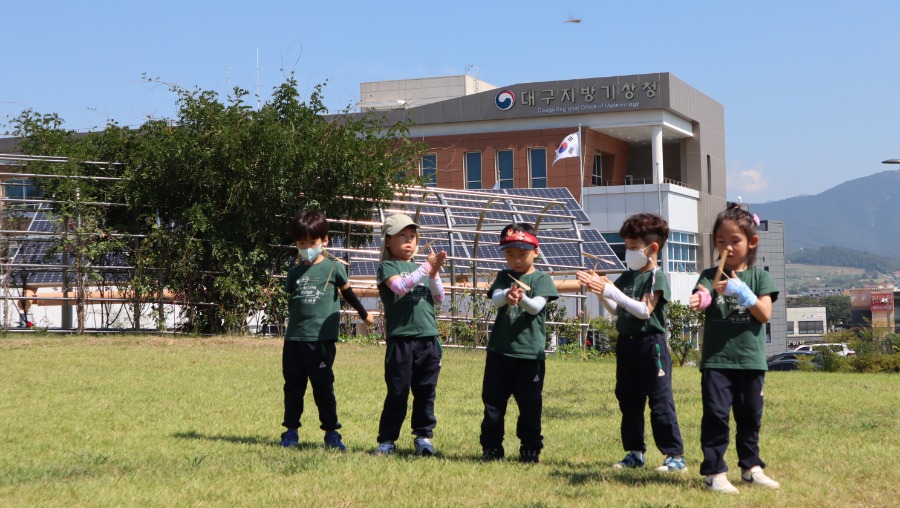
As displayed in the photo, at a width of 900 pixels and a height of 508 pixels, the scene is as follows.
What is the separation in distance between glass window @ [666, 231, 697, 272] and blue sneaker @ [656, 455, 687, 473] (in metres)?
52.3

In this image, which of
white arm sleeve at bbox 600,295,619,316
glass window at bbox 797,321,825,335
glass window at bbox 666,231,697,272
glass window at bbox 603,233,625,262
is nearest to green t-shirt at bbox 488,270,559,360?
white arm sleeve at bbox 600,295,619,316

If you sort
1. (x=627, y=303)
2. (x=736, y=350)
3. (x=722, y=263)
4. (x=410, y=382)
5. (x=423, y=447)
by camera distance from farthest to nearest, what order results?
(x=410, y=382) → (x=423, y=447) → (x=627, y=303) → (x=736, y=350) → (x=722, y=263)

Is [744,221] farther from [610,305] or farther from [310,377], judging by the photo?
[310,377]

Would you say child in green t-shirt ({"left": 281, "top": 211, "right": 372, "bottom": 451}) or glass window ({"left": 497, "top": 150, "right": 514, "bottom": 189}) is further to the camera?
glass window ({"left": 497, "top": 150, "right": 514, "bottom": 189})

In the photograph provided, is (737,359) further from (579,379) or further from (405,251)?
(579,379)

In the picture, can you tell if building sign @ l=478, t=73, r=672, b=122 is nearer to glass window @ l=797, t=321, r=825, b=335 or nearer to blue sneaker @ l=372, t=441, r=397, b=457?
blue sneaker @ l=372, t=441, r=397, b=457

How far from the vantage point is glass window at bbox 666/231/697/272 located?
59166 millimetres

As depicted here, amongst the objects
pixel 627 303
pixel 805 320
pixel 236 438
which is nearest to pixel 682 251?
pixel 236 438

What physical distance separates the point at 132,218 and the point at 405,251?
42.7 feet

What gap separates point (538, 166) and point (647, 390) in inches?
2068

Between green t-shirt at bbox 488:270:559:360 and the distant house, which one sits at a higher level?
green t-shirt at bbox 488:270:559:360

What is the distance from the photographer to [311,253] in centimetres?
778

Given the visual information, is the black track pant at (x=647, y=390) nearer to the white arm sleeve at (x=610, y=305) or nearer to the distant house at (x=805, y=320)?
the white arm sleeve at (x=610, y=305)

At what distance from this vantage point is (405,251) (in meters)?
7.58
